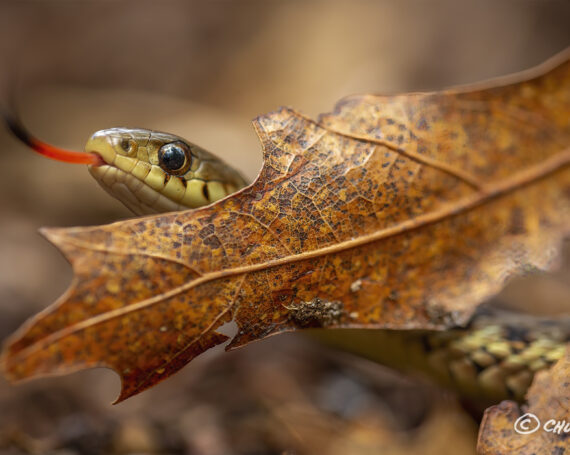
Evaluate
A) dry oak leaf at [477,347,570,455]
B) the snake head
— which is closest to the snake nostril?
the snake head

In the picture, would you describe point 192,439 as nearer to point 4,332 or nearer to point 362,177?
point 362,177

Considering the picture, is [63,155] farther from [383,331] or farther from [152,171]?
[383,331]

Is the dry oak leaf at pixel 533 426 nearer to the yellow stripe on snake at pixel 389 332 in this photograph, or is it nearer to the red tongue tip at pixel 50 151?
the yellow stripe on snake at pixel 389 332

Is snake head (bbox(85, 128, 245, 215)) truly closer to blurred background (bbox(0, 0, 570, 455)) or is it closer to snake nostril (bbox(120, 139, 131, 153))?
snake nostril (bbox(120, 139, 131, 153))

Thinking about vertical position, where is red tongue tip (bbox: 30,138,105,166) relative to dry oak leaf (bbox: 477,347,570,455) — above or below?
above

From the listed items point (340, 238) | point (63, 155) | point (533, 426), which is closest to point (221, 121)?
point (63, 155)

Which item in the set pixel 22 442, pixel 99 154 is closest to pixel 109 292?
pixel 99 154
